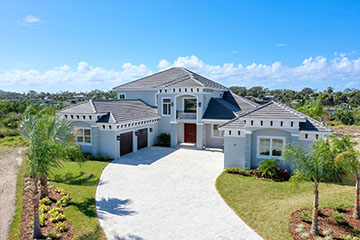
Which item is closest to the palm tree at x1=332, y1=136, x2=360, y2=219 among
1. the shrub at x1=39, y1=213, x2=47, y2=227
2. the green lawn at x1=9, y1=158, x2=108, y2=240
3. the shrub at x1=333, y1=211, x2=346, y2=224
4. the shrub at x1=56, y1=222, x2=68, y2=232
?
the shrub at x1=333, y1=211, x2=346, y2=224

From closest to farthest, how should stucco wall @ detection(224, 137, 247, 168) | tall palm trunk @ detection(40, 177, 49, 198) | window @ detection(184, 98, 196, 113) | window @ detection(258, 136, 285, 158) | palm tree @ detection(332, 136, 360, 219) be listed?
palm tree @ detection(332, 136, 360, 219)
tall palm trunk @ detection(40, 177, 49, 198)
window @ detection(258, 136, 285, 158)
stucco wall @ detection(224, 137, 247, 168)
window @ detection(184, 98, 196, 113)

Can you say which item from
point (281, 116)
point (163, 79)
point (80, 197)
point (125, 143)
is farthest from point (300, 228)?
point (163, 79)

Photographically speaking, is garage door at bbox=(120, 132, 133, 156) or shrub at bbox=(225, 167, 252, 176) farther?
garage door at bbox=(120, 132, 133, 156)

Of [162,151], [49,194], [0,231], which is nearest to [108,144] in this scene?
[162,151]

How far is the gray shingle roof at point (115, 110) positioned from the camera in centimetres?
2034

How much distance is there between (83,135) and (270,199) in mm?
16458

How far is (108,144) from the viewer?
19.9 metres

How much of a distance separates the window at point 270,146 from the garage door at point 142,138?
11992mm

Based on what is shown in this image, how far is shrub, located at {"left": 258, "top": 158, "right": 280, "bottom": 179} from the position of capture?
14712 millimetres

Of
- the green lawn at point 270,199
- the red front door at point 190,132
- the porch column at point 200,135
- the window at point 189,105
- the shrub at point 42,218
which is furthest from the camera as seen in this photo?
the red front door at point 190,132

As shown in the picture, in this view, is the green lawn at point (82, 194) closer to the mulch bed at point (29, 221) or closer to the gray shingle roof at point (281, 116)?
the mulch bed at point (29, 221)

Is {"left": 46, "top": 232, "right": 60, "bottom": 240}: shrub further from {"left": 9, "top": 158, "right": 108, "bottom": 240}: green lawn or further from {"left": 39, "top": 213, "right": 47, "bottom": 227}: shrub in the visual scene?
{"left": 39, "top": 213, "right": 47, "bottom": 227}: shrub

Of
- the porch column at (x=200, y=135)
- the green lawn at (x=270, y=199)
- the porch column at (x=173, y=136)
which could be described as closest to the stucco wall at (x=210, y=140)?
the porch column at (x=200, y=135)

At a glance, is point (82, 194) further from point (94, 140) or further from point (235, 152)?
point (235, 152)
